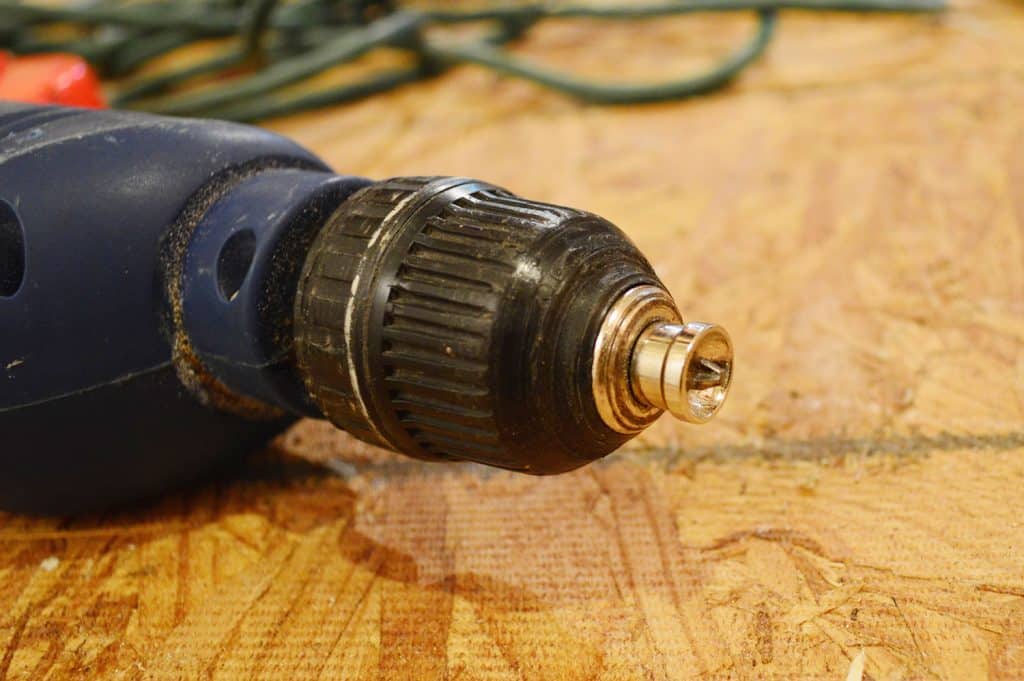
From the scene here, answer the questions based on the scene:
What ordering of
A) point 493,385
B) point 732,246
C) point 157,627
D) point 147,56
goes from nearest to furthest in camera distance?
1. point 493,385
2. point 157,627
3. point 732,246
4. point 147,56

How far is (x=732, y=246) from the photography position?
3.06 feet

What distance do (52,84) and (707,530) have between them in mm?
748

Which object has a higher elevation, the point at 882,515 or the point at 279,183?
the point at 279,183

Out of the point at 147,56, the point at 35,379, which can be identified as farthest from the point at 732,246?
the point at 147,56

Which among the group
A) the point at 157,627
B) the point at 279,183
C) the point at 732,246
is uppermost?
the point at 279,183

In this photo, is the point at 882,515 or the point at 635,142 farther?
the point at 635,142

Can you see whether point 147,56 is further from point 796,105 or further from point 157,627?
point 157,627

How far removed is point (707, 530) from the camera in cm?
61

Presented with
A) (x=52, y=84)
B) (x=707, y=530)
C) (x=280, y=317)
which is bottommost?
(x=707, y=530)

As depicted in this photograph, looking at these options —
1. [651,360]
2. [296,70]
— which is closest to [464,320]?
[651,360]

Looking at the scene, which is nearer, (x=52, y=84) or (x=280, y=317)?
(x=280, y=317)

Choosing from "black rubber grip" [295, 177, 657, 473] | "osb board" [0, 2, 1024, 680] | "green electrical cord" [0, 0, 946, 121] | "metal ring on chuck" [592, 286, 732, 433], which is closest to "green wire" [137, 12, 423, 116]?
"green electrical cord" [0, 0, 946, 121]

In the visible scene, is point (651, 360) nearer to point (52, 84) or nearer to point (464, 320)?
point (464, 320)

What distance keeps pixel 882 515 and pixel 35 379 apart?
0.51 m
